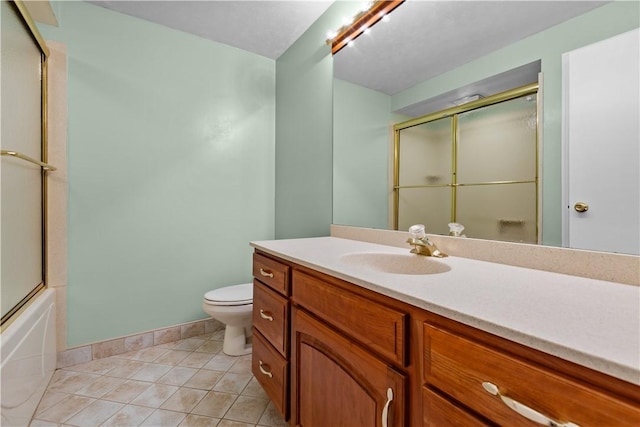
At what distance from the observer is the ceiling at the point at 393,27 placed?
980 millimetres

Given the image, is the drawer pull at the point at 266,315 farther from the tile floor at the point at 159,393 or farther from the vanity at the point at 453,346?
the tile floor at the point at 159,393

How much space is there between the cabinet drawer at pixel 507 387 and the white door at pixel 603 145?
0.59 meters

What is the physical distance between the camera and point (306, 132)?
2057mm

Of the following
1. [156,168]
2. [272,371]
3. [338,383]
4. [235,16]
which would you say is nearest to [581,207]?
[338,383]

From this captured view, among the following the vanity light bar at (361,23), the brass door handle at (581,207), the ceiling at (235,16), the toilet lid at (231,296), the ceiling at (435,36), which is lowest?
the toilet lid at (231,296)

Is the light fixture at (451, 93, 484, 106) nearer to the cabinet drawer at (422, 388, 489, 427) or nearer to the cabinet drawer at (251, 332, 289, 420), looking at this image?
the cabinet drawer at (422, 388, 489, 427)

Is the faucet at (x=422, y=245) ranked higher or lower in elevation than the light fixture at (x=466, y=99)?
lower

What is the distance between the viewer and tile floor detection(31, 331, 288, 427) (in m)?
1.30

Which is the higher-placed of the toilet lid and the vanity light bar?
the vanity light bar

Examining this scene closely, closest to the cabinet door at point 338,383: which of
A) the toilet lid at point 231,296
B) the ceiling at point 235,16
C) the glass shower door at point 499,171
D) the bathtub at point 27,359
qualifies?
the glass shower door at point 499,171

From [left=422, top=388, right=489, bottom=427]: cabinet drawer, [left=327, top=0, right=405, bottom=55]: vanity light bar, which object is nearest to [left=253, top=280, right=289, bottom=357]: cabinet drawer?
[left=422, top=388, right=489, bottom=427]: cabinet drawer

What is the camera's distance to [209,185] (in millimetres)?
2148

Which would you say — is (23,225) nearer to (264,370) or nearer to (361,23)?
(264,370)

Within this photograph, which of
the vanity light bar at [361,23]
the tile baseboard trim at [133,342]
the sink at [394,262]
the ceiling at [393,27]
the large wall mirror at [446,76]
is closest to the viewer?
the large wall mirror at [446,76]
